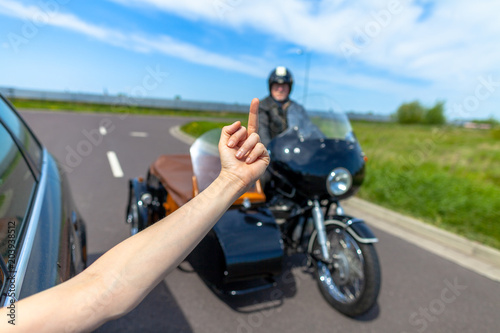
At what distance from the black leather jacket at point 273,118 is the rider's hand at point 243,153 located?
7.88ft

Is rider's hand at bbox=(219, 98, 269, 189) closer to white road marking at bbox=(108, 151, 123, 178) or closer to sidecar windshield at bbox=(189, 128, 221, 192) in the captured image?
sidecar windshield at bbox=(189, 128, 221, 192)

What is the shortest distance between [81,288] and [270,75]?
135 inches

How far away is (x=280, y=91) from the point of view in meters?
3.88

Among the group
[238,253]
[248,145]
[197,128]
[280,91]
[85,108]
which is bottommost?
[85,108]

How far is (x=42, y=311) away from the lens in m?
0.75

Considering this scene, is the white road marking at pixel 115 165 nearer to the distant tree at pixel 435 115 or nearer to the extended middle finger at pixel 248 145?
the extended middle finger at pixel 248 145

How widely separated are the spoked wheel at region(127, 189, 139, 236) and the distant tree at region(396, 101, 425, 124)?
4204 centimetres

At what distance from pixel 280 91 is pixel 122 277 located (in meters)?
3.30

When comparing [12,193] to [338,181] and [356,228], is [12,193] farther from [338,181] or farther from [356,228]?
[356,228]

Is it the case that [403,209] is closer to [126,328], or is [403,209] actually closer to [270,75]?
[270,75]

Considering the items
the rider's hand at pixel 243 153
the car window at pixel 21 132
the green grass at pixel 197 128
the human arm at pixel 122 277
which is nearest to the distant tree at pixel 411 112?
the green grass at pixel 197 128

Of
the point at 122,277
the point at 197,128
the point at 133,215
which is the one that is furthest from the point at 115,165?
the point at 122,277

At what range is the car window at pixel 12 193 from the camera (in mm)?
1320

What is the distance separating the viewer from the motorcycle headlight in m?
3.04
